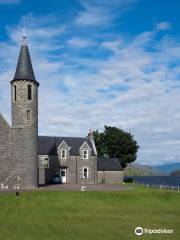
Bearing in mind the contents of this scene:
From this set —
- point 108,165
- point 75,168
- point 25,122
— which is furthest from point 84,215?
point 108,165

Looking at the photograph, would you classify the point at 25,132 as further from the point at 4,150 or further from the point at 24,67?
the point at 24,67

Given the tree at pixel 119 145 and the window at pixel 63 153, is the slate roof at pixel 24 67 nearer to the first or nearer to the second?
the window at pixel 63 153

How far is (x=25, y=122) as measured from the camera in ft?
164

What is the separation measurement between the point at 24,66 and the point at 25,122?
299 inches

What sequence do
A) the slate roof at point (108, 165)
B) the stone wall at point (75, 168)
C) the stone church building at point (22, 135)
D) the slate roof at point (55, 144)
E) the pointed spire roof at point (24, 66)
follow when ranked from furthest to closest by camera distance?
the slate roof at point (108, 165) < the slate roof at point (55, 144) < the stone wall at point (75, 168) < the pointed spire roof at point (24, 66) < the stone church building at point (22, 135)

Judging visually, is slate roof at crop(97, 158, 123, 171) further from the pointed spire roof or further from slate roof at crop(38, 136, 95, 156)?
the pointed spire roof

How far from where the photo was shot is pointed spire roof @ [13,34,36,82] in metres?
50.9

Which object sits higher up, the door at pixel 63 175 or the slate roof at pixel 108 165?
→ the slate roof at pixel 108 165

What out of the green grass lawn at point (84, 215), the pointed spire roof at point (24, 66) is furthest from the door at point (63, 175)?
the green grass lawn at point (84, 215)

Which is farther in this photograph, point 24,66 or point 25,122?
point 24,66

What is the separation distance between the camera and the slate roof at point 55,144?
66.7 m

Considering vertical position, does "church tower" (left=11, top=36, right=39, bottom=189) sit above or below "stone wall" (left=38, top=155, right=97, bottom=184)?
above

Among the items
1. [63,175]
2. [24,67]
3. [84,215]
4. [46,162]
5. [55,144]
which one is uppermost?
[24,67]

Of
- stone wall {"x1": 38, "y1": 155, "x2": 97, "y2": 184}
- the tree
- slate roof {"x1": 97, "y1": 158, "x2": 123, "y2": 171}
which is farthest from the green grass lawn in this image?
the tree
